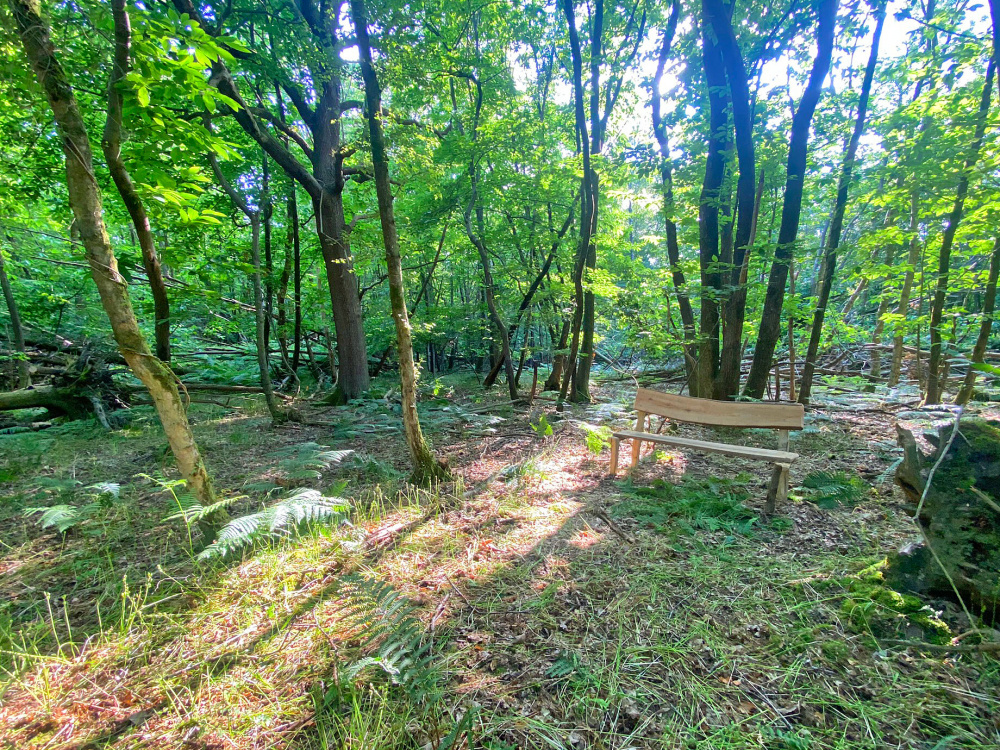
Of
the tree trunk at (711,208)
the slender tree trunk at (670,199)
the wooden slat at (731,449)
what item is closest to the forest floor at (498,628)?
the wooden slat at (731,449)

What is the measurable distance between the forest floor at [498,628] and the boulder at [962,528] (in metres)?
0.14

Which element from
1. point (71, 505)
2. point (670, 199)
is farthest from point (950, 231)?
point (71, 505)

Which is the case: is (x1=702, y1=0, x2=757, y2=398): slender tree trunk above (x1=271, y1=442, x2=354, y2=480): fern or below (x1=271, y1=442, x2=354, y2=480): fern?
above

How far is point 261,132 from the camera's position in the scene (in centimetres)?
592

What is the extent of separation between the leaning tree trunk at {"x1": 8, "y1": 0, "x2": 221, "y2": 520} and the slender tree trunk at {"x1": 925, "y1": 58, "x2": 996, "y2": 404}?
7.20m

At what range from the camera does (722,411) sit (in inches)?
171

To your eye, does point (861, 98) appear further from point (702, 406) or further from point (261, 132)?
point (261, 132)

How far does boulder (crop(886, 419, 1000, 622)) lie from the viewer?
6.13 feet

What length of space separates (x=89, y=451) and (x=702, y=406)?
7450 millimetres

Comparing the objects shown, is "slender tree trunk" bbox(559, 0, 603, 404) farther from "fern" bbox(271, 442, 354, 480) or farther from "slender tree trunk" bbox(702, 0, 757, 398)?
"fern" bbox(271, 442, 354, 480)

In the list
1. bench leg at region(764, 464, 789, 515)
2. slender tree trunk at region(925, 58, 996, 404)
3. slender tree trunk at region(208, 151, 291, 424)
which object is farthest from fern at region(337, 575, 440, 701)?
slender tree trunk at region(925, 58, 996, 404)

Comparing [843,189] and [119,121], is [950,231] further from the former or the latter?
[119,121]

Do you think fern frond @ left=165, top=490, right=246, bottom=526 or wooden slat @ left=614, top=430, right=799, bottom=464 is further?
wooden slat @ left=614, top=430, right=799, bottom=464

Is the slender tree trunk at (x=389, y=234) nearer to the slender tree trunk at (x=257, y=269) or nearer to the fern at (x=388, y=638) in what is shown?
the fern at (x=388, y=638)
